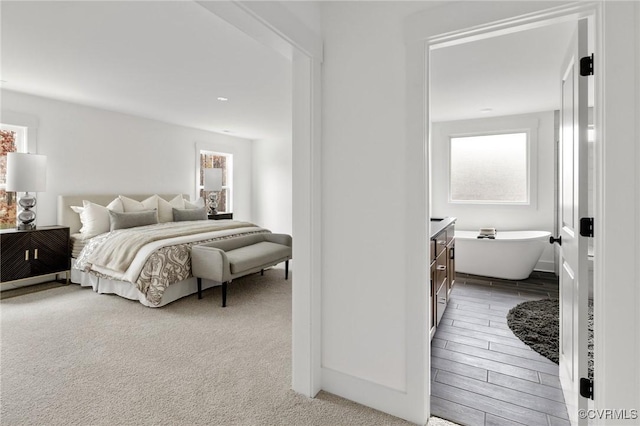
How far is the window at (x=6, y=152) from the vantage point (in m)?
4.22

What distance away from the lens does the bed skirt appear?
3.62m

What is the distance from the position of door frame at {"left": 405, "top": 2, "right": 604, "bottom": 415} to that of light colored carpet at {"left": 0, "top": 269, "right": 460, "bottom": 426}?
0.93 metres

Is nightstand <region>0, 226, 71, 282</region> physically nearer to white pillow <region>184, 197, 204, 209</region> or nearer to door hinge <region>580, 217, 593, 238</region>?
white pillow <region>184, 197, 204, 209</region>

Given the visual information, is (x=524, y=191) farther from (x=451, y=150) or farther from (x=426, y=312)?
(x=426, y=312)

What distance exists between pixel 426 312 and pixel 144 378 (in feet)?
5.91

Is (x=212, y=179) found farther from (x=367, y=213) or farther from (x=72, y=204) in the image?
(x=367, y=213)

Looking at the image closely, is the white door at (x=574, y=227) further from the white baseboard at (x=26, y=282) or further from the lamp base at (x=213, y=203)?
the lamp base at (x=213, y=203)

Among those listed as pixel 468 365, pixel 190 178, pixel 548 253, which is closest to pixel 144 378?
pixel 468 365

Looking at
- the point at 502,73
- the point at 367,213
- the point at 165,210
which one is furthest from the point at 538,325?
the point at 165,210

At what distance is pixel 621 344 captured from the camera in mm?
1323

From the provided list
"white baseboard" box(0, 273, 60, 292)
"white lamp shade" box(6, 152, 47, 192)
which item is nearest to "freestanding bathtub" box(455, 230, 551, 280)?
"white lamp shade" box(6, 152, 47, 192)

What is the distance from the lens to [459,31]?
1.62 metres

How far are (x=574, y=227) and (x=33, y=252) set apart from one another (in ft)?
16.9

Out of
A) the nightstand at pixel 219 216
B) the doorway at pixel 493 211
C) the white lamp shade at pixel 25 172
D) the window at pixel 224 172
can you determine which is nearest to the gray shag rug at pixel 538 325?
the doorway at pixel 493 211
